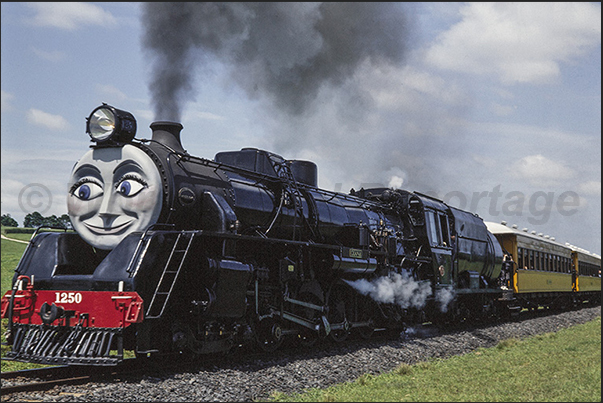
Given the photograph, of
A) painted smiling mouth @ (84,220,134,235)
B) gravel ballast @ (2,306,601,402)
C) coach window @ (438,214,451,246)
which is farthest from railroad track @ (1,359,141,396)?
coach window @ (438,214,451,246)

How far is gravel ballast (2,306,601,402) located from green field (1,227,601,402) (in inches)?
15.2

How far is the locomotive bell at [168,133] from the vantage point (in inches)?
364

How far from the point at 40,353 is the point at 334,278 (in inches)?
230

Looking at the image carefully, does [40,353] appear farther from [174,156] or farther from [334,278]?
[334,278]

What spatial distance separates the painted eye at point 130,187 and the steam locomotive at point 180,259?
21mm

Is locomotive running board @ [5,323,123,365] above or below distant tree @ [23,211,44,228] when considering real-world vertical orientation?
below

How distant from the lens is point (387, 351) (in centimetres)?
1123

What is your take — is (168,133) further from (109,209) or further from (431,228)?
(431,228)

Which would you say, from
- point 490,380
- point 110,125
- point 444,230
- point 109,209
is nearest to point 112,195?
point 109,209

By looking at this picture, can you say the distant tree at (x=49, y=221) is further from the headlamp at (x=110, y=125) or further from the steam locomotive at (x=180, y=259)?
the headlamp at (x=110, y=125)

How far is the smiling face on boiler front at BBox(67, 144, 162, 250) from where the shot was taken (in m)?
8.26

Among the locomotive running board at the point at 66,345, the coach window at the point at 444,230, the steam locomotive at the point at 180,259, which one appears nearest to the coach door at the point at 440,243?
the coach window at the point at 444,230

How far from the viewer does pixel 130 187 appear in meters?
8.39

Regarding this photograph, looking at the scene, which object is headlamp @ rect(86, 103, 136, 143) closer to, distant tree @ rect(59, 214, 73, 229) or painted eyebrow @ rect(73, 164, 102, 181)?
painted eyebrow @ rect(73, 164, 102, 181)
